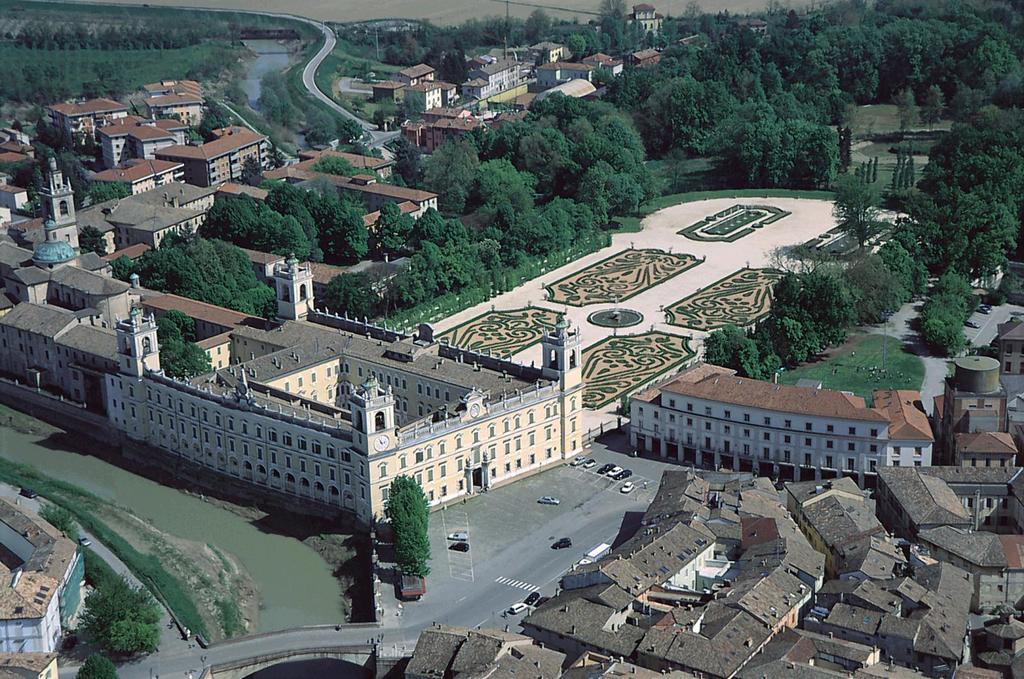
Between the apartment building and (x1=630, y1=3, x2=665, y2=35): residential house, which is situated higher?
(x1=630, y1=3, x2=665, y2=35): residential house

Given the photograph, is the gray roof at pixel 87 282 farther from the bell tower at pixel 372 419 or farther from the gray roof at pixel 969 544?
the gray roof at pixel 969 544

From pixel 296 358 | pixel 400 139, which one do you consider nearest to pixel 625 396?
pixel 296 358

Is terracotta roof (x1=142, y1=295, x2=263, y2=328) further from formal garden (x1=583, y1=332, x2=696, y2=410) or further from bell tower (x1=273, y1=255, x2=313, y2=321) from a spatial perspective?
formal garden (x1=583, y1=332, x2=696, y2=410)

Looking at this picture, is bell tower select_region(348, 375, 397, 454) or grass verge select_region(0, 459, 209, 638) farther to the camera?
bell tower select_region(348, 375, 397, 454)

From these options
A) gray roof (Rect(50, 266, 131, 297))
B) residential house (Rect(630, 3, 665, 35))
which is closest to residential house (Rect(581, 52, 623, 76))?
residential house (Rect(630, 3, 665, 35))

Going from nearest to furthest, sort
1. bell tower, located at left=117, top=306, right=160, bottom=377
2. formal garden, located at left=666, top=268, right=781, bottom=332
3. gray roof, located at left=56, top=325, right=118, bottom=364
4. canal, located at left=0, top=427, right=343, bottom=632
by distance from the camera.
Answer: canal, located at left=0, top=427, right=343, bottom=632, bell tower, located at left=117, top=306, right=160, bottom=377, gray roof, located at left=56, top=325, right=118, bottom=364, formal garden, located at left=666, top=268, right=781, bottom=332

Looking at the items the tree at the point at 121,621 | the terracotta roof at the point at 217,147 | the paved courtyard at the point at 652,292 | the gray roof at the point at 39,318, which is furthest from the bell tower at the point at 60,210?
the tree at the point at 121,621

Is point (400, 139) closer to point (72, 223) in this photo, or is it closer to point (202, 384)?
point (72, 223)
